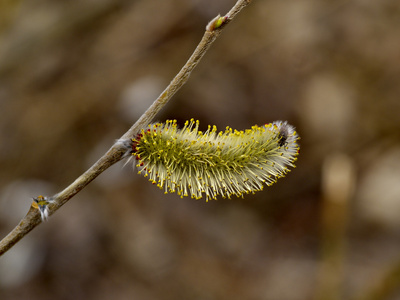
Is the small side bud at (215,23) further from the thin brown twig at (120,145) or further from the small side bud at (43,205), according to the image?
the small side bud at (43,205)

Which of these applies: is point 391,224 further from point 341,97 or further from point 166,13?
point 166,13

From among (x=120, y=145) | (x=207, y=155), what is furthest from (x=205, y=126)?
(x=120, y=145)

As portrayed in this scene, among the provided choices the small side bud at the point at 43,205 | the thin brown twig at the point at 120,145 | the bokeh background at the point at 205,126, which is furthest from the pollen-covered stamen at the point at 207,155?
the bokeh background at the point at 205,126

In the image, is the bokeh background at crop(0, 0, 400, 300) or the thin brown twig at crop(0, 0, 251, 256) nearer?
the thin brown twig at crop(0, 0, 251, 256)

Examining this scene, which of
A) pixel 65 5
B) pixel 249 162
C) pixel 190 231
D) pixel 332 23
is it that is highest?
pixel 332 23

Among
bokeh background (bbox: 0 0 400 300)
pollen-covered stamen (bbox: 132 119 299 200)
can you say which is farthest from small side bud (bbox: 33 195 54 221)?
bokeh background (bbox: 0 0 400 300)

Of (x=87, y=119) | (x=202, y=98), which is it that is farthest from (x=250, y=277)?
(x=87, y=119)

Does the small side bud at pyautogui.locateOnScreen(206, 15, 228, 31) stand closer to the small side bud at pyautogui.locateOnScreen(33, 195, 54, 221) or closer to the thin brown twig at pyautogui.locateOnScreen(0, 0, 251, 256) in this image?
the thin brown twig at pyautogui.locateOnScreen(0, 0, 251, 256)
